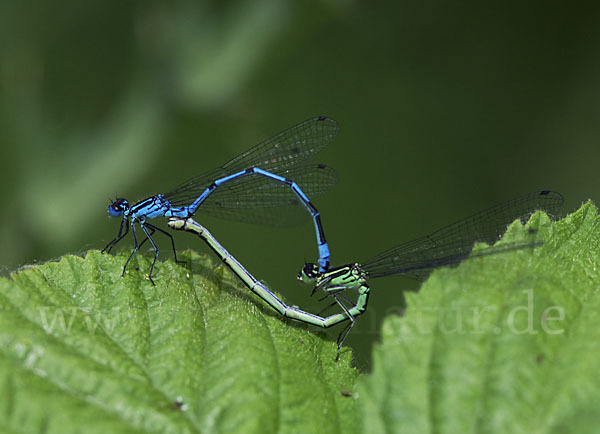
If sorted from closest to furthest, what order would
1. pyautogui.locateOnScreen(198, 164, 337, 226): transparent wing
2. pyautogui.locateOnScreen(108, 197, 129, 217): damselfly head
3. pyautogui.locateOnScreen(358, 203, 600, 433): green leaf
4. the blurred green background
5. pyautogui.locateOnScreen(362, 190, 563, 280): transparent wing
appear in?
pyautogui.locateOnScreen(358, 203, 600, 433): green leaf, pyautogui.locateOnScreen(362, 190, 563, 280): transparent wing, pyautogui.locateOnScreen(108, 197, 129, 217): damselfly head, pyautogui.locateOnScreen(198, 164, 337, 226): transparent wing, the blurred green background

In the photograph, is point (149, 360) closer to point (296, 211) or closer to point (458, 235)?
point (458, 235)

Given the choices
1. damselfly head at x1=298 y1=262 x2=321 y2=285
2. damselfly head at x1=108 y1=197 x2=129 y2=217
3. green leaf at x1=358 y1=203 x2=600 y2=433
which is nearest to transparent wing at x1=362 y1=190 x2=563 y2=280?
damselfly head at x1=298 y1=262 x2=321 y2=285

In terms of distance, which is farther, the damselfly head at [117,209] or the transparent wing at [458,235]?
the damselfly head at [117,209]

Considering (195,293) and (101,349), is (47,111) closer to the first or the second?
(195,293)

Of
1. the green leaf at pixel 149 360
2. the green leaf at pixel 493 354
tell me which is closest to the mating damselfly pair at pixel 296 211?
the green leaf at pixel 149 360

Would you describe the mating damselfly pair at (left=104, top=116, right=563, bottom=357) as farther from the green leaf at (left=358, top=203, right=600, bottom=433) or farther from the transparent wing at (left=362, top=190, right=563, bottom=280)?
the green leaf at (left=358, top=203, right=600, bottom=433)

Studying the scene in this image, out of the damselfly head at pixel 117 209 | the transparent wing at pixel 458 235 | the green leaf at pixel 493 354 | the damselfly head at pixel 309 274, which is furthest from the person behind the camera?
the damselfly head at pixel 117 209

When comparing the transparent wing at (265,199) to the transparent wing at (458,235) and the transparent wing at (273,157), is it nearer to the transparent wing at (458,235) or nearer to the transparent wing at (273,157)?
the transparent wing at (273,157)

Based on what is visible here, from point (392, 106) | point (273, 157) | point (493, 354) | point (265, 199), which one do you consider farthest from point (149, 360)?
point (392, 106)

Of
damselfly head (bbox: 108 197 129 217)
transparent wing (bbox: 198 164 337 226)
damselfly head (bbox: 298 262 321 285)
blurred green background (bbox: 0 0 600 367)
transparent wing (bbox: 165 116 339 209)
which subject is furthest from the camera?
blurred green background (bbox: 0 0 600 367)
